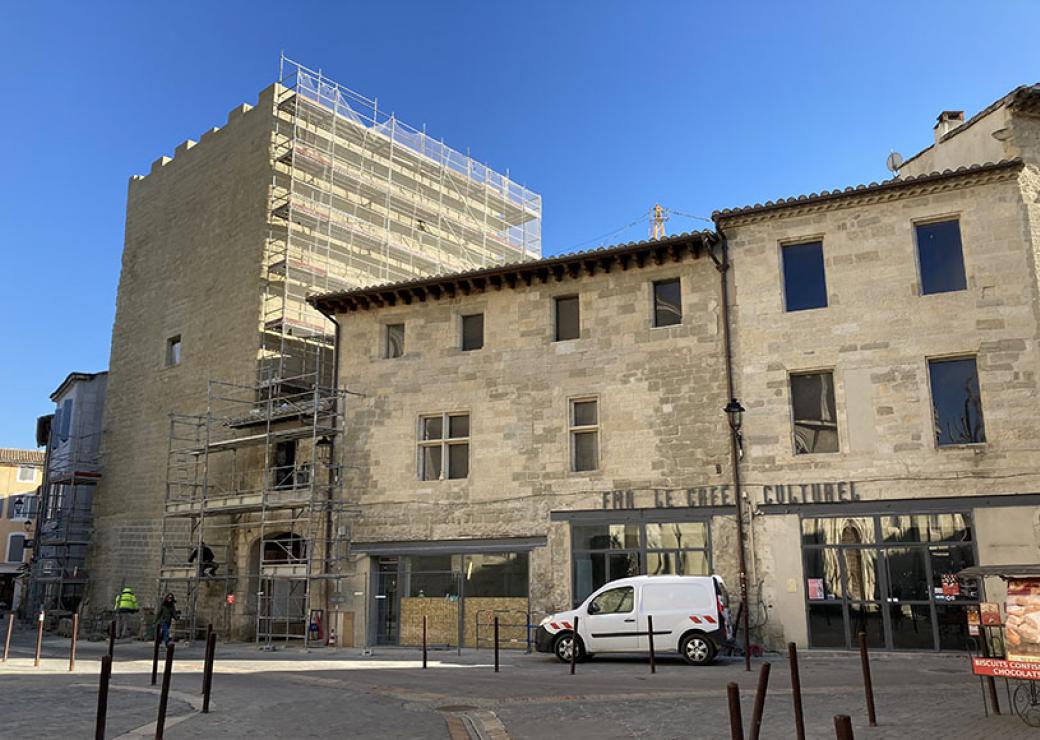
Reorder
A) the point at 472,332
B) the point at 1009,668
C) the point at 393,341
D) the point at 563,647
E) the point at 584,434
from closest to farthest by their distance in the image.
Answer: the point at 1009,668 → the point at 563,647 → the point at 584,434 → the point at 472,332 → the point at 393,341

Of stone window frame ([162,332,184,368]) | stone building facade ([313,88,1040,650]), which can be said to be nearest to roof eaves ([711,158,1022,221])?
stone building facade ([313,88,1040,650])

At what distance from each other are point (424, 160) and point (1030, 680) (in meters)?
27.5

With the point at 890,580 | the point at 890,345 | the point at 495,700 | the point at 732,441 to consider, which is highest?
the point at 890,345

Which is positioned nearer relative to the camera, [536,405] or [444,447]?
[536,405]

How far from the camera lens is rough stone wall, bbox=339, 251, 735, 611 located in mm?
19516

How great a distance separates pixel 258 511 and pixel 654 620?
12.3m

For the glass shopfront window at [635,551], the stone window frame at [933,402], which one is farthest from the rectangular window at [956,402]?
the glass shopfront window at [635,551]

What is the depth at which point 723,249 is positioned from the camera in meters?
19.8

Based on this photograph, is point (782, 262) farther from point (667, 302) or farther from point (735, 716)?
point (735, 716)

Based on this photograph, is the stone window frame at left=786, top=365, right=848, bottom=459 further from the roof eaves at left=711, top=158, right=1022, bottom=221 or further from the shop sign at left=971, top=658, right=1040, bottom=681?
the shop sign at left=971, top=658, right=1040, bottom=681

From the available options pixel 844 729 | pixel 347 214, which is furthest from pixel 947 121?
pixel 844 729

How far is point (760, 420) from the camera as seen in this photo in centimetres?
A: 1869

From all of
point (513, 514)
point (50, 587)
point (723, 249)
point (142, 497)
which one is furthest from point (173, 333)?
point (723, 249)

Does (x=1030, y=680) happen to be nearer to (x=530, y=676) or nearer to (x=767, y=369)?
(x=530, y=676)
